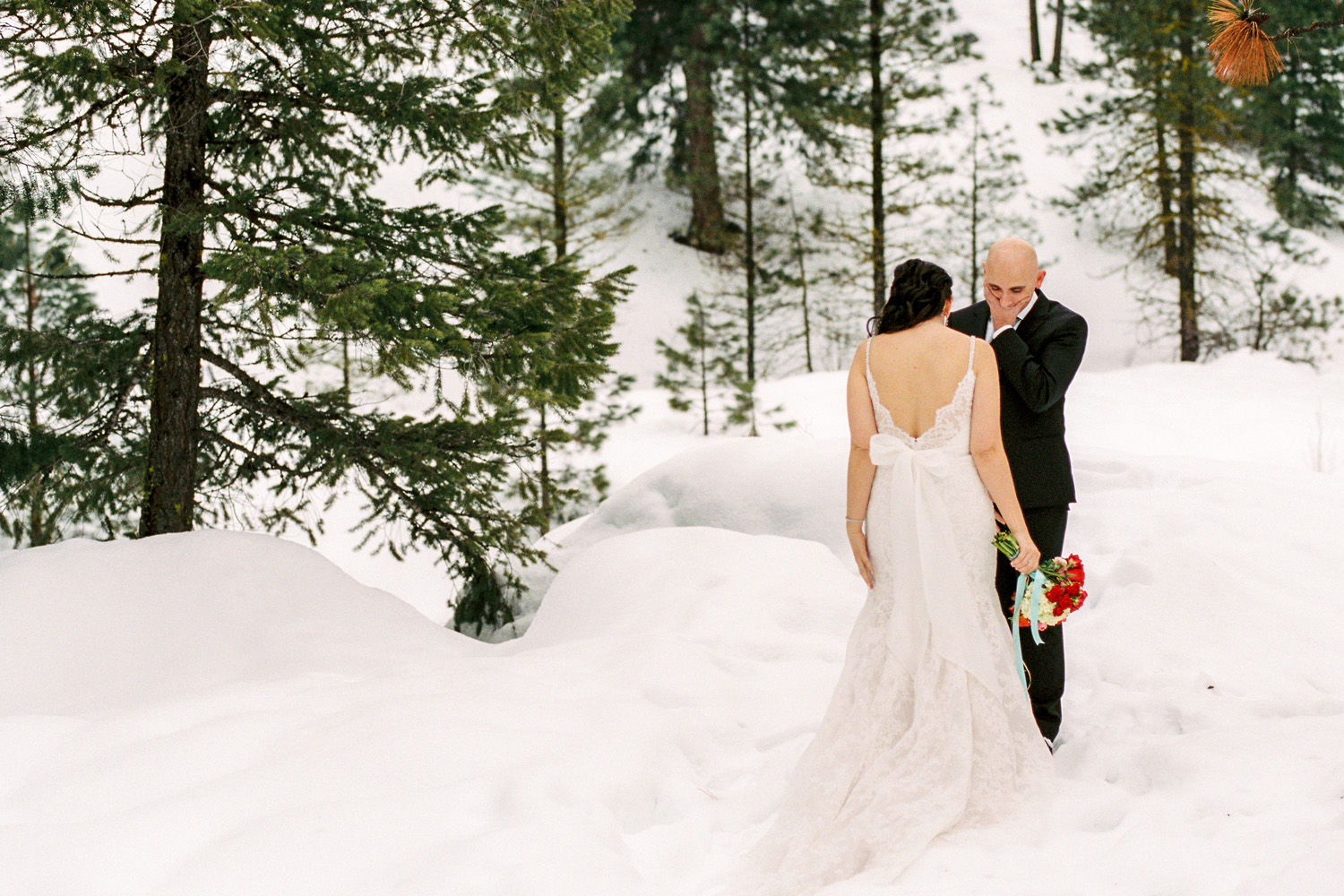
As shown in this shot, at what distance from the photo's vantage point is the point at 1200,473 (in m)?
6.93

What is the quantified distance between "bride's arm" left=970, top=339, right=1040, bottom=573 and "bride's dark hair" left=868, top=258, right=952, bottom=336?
0.20m

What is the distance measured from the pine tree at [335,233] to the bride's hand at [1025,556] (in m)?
3.03

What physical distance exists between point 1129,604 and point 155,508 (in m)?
6.06

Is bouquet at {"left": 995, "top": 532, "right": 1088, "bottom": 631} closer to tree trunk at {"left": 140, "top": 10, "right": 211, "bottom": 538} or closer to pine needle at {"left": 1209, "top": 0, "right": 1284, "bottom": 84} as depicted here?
pine needle at {"left": 1209, "top": 0, "right": 1284, "bottom": 84}

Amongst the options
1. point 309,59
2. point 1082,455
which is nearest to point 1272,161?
point 1082,455

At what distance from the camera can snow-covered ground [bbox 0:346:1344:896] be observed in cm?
280

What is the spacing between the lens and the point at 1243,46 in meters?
4.29

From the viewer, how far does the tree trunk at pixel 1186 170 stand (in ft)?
52.7

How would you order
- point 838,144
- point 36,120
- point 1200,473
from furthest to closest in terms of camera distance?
Answer: point 838,144 < point 1200,473 < point 36,120

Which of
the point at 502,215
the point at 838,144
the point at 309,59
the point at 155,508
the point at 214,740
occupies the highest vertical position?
the point at 838,144

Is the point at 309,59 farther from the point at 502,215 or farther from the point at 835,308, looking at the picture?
the point at 835,308

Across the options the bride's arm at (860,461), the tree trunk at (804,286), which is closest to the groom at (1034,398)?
the bride's arm at (860,461)

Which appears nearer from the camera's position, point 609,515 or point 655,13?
point 609,515

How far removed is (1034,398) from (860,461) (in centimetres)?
68
